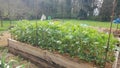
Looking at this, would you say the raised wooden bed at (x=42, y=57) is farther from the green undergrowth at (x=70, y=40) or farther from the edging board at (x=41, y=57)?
the green undergrowth at (x=70, y=40)

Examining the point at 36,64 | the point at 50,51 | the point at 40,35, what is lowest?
the point at 36,64

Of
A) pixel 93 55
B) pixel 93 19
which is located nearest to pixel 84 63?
pixel 93 55

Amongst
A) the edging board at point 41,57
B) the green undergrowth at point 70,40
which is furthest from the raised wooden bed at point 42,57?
the green undergrowth at point 70,40

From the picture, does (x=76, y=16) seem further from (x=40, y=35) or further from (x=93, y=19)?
(x=40, y=35)

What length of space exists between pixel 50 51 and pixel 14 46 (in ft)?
4.19

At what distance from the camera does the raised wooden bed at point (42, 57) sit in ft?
11.0

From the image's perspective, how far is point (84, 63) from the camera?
3.14 m

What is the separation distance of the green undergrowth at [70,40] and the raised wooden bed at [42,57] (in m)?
0.13

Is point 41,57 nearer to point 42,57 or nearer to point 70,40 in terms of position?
point 42,57

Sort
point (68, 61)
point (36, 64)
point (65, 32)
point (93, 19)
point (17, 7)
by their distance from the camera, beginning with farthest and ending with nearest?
point (93, 19)
point (17, 7)
point (36, 64)
point (65, 32)
point (68, 61)

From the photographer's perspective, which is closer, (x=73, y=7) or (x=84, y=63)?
(x=84, y=63)

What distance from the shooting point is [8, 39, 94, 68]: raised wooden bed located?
334 centimetres

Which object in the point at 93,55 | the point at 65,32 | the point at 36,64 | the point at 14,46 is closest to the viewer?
the point at 93,55

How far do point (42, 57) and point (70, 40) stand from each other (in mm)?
802
